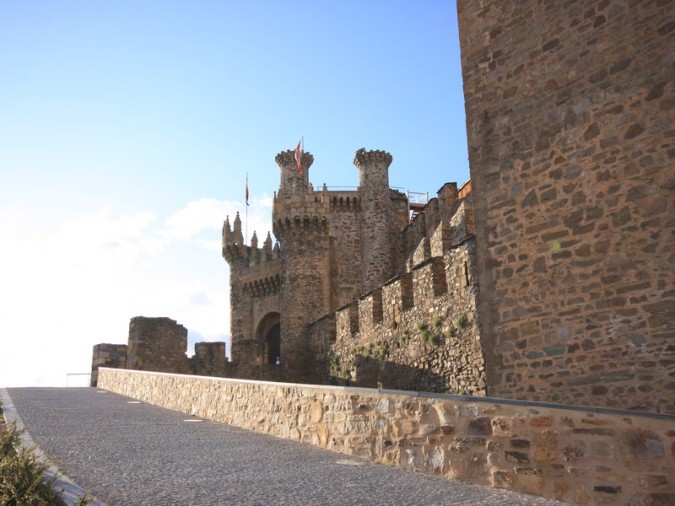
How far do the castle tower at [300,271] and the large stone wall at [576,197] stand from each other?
53.4 feet

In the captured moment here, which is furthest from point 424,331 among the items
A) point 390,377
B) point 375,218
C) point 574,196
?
point 375,218

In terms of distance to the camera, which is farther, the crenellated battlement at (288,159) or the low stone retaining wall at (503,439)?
the crenellated battlement at (288,159)

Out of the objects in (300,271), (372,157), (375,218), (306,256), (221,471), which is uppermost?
(372,157)

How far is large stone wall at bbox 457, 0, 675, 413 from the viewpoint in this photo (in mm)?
7066

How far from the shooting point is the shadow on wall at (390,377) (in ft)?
47.8

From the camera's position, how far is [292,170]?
39.5 meters

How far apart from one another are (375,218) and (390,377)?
64.3 feet

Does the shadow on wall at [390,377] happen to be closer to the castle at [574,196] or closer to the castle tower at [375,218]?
the castle at [574,196]

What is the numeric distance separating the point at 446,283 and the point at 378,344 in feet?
12.1

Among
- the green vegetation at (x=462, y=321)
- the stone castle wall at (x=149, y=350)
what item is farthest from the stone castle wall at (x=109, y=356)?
the green vegetation at (x=462, y=321)

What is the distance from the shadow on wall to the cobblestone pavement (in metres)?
6.20

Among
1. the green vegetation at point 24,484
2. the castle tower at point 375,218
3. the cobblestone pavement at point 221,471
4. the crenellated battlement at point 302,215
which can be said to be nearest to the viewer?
the green vegetation at point 24,484

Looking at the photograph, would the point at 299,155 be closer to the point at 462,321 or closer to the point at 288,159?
the point at 288,159

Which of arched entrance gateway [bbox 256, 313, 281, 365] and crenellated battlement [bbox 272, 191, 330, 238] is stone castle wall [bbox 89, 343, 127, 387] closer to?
crenellated battlement [bbox 272, 191, 330, 238]
